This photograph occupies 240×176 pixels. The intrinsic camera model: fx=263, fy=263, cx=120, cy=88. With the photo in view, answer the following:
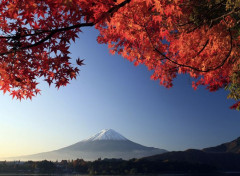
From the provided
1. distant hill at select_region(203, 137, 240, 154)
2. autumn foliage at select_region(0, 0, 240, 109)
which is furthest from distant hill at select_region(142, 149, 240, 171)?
autumn foliage at select_region(0, 0, 240, 109)

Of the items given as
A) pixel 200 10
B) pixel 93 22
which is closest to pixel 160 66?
pixel 200 10

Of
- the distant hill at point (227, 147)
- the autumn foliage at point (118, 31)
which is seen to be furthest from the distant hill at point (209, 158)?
the autumn foliage at point (118, 31)

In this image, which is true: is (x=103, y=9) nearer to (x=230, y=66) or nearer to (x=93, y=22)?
(x=93, y=22)

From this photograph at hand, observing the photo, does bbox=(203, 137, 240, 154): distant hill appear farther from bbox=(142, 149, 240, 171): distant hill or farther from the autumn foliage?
the autumn foliage

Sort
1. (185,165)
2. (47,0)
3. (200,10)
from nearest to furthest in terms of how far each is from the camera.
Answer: (47,0), (200,10), (185,165)

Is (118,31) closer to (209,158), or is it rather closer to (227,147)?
(209,158)

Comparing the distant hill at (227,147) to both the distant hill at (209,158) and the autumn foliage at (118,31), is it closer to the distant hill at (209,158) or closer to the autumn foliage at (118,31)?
the distant hill at (209,158)

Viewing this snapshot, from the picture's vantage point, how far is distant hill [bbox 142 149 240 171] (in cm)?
11409

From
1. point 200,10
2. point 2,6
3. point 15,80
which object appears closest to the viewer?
point 2,6

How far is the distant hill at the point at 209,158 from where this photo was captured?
114094 mm

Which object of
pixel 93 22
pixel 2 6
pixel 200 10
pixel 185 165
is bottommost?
pixel 185 165

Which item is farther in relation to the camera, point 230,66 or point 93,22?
point 230,66

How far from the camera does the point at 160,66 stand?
30.9 feet

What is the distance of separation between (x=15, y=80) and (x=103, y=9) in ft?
9.11
